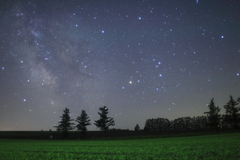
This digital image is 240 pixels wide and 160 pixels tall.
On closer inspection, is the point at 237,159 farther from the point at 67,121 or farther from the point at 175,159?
the point at 67,121

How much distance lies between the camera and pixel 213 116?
2667 inches

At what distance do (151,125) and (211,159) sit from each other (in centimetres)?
18136

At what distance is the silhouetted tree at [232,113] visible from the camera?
69312mm

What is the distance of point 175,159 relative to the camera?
975cm

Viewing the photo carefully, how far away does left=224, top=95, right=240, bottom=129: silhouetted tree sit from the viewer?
6931 centimetres

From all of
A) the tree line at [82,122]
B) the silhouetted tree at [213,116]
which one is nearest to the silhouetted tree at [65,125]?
the tree line at [82,122]

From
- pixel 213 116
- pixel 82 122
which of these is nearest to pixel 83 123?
pixel 82 122

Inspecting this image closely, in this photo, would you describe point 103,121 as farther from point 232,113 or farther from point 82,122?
point 232,113

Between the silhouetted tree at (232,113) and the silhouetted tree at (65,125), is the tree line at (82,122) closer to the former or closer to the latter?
the silhouetted tree at (65,125)

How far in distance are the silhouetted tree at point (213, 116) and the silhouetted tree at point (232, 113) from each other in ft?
21.5

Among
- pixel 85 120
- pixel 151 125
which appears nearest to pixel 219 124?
pixel 85 120

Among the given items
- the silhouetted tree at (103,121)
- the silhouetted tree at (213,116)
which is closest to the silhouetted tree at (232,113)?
the silhouetted tree at (213,116)

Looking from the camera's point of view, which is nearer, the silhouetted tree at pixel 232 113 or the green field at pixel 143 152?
the green field at pixel 143 152

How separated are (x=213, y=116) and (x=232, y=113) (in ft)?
32.7
